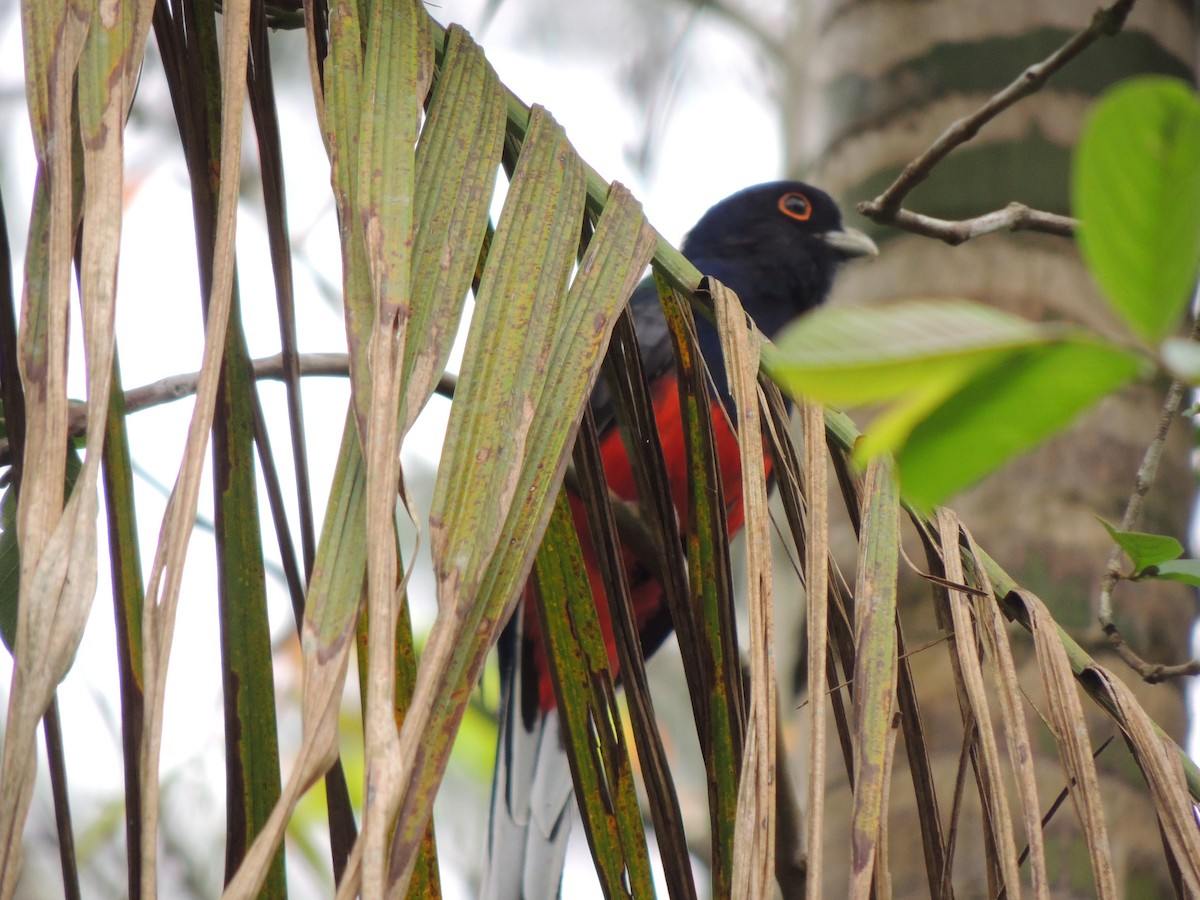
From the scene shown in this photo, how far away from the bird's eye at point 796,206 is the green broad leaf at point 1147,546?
324 centimetres

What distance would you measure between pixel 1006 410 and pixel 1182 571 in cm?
122

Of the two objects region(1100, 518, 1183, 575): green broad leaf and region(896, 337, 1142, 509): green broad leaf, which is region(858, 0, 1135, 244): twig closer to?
region(1100, 518, 1183, 575): green broad leaf

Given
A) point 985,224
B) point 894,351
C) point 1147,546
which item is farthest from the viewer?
→ point 985,224

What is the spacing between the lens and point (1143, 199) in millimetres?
497

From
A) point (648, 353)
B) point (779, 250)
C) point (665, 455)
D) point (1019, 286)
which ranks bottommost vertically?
point (665, 455)

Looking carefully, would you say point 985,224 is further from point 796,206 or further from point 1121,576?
point 796,206

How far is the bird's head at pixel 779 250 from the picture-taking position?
4.54 m

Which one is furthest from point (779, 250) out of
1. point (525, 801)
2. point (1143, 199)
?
point (1143, 199)

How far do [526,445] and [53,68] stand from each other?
0.54m

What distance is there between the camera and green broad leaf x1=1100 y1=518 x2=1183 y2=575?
154 cm

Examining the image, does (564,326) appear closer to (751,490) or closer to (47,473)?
(751,490)

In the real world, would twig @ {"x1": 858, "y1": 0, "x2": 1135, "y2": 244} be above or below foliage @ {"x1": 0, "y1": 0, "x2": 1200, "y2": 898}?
above

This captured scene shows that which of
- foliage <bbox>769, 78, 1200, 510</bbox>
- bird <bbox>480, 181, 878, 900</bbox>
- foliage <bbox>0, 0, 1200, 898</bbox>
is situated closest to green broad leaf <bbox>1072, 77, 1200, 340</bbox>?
foliage <bbox>769, 78, 1200, 510</bbox>

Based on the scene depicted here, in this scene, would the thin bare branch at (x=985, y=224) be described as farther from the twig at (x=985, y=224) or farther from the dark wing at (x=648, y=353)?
the dark wing at (x=648, y=353)
